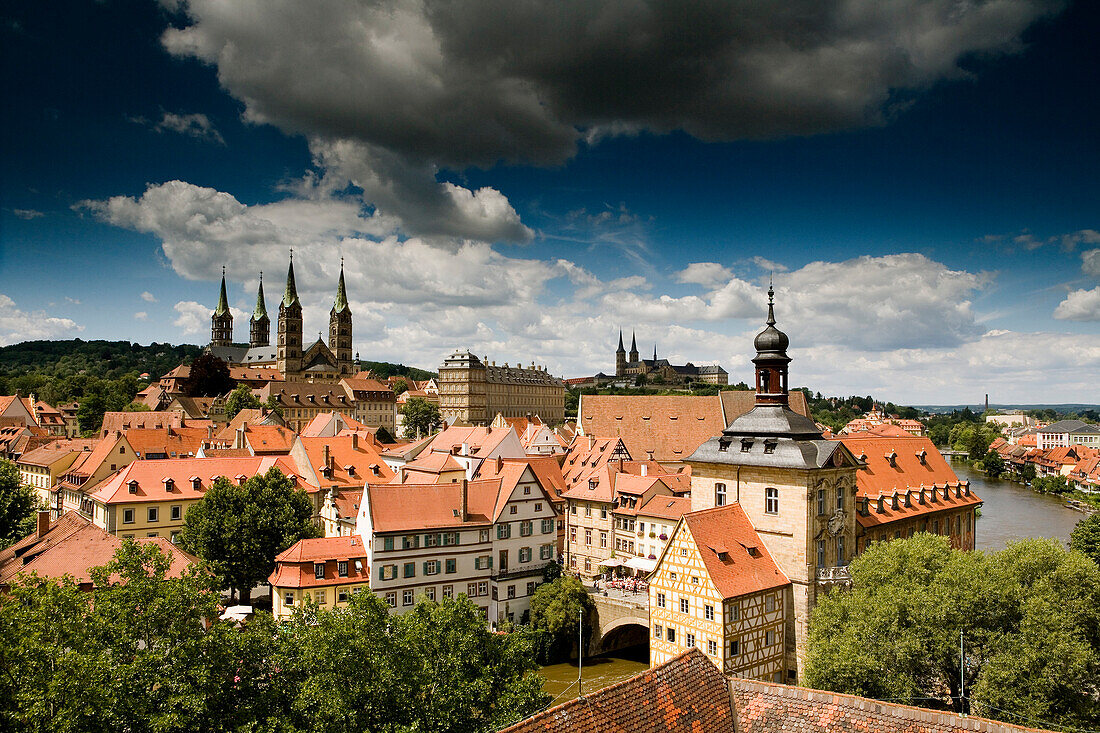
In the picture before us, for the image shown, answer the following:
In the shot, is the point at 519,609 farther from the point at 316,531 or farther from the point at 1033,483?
the point at 1033,483

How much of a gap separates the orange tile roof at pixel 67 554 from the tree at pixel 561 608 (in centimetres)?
1692

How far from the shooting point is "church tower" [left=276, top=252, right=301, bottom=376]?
151 m

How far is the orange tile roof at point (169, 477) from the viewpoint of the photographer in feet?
150

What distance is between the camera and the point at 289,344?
497 feet

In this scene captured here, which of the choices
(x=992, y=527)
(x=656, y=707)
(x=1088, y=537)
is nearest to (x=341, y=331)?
(x=992, y=527)

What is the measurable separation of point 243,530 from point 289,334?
120 meters

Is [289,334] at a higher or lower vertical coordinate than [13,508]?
higher

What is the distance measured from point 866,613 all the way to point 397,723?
1729cm

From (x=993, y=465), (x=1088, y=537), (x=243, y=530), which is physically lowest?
(x=993, y=465)

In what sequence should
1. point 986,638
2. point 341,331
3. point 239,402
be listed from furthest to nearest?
point 341,331
point 239,402
point 986,638

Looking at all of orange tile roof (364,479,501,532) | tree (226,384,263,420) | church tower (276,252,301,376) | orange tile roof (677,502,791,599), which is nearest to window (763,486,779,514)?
orange tile roof (677,502,791,599)

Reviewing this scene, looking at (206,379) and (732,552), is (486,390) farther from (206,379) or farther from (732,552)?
(732,552)

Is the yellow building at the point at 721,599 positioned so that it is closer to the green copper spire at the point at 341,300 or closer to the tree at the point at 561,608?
the tree at the point at 561,608

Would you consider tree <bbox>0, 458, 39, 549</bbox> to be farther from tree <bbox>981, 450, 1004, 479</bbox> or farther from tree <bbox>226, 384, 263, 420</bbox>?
tree <bbox>981, 450, 1004, 479</bbox>
